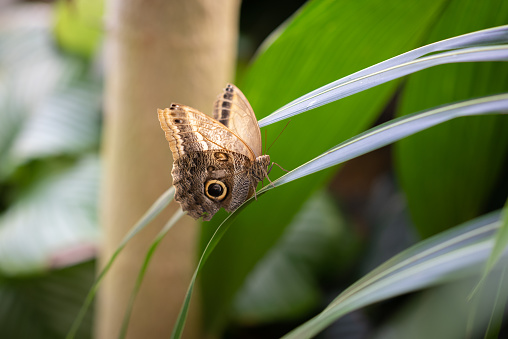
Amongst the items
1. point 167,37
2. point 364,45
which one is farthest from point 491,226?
point 167,37

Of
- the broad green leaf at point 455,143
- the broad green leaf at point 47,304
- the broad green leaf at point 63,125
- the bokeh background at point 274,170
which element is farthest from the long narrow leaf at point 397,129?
the broad green leaf at point 63,125

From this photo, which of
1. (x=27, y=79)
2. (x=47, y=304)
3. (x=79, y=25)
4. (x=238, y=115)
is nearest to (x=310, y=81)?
(x=238, y=115)

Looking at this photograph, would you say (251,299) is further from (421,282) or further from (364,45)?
(421,282)

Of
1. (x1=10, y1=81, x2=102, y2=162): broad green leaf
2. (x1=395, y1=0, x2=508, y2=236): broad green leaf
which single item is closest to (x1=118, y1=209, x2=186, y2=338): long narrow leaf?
(x1=395, y1=0, x2=508, y2=236): broad green leaf

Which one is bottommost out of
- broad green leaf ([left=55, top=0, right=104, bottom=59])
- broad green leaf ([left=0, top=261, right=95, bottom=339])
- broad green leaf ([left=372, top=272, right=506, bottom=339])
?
broad green leaf ([left=0, top=261, right=95, bottom=339])

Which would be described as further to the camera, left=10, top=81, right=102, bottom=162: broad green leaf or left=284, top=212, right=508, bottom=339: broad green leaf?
left=10, top=81, right=102, bottom=162: broad green leaf

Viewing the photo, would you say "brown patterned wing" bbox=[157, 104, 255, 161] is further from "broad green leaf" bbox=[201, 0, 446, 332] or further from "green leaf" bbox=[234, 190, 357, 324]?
"green leaf" bbox=[234, 190, 357, 324]

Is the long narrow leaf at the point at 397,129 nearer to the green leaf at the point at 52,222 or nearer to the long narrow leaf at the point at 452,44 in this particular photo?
the long narrow leaf at the point at 452,44
